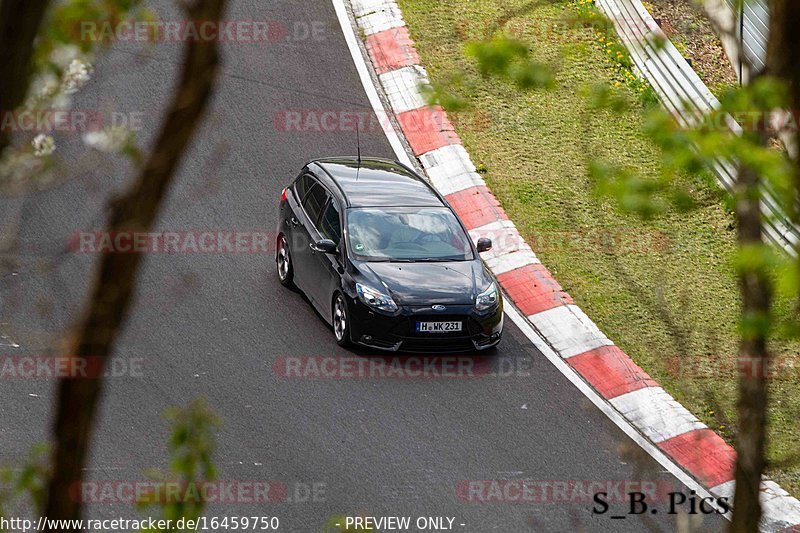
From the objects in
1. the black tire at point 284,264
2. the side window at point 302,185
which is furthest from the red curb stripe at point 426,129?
the black tire at point 284,264

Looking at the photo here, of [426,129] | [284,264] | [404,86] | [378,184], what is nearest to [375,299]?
[378,184]

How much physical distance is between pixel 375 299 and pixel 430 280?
2.13 ft

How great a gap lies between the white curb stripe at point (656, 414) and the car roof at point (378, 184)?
3.11 m

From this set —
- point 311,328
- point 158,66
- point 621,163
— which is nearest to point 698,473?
point 311,328

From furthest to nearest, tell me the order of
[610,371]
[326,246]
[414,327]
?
[326,246] → [610,371] → [414,327]

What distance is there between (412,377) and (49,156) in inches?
331

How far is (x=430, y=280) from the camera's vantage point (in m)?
12.2

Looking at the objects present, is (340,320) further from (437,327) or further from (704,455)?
(704,455)

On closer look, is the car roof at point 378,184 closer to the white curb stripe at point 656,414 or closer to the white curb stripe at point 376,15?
the white curb stripe at point 656,414

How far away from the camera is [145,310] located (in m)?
12.5

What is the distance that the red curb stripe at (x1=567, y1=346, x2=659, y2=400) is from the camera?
11938mm

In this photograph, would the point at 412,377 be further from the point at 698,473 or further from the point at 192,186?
the point at 192,186

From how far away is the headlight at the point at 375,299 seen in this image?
1193 cm

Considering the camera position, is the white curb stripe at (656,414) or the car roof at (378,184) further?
the car roof at (378,184)
